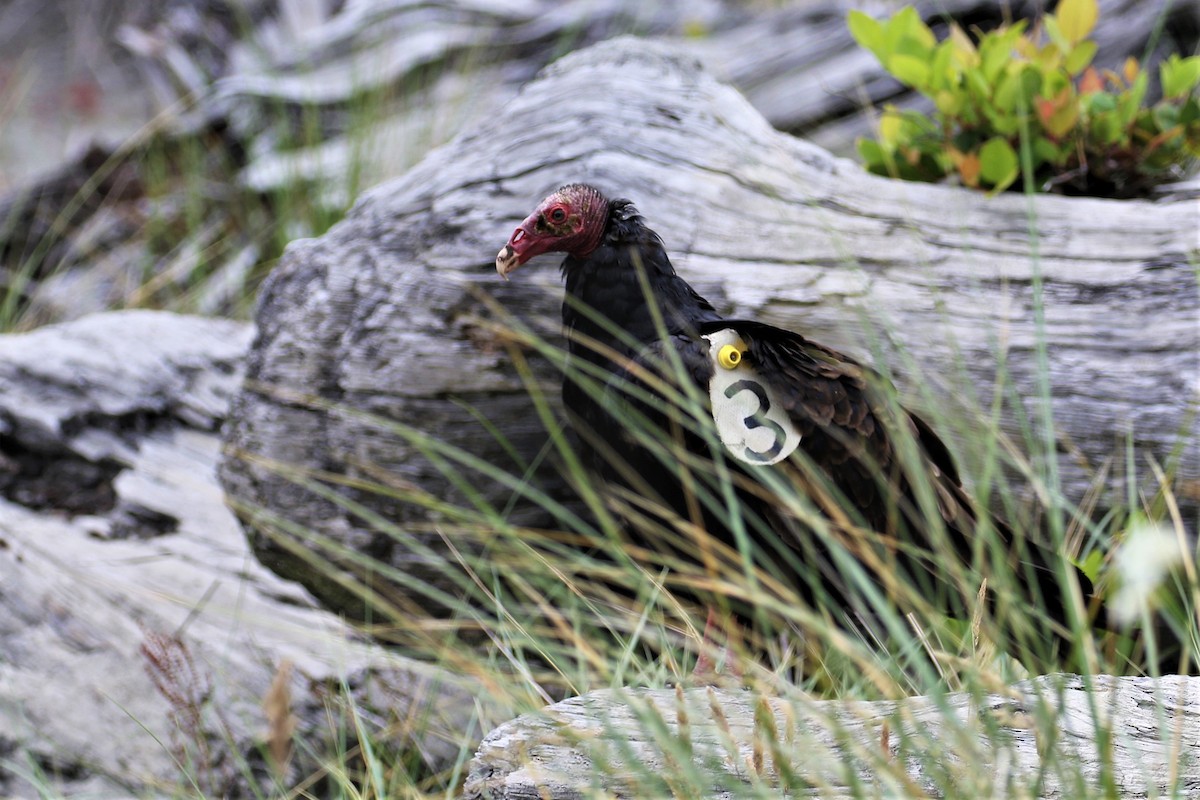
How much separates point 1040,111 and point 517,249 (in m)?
1.49

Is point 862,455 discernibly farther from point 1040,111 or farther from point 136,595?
point 136,595

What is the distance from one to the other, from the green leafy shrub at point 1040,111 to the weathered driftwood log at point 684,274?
0.53ft

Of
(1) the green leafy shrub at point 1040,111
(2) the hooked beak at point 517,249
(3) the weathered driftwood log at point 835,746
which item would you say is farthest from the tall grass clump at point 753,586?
(1) the green leafy shrub at point 1040,111

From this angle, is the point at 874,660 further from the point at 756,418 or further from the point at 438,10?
the point at 438,10

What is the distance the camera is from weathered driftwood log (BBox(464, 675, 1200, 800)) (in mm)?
1336

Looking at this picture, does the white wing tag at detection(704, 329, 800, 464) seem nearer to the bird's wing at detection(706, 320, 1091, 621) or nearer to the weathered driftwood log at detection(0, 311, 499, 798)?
the bird's wing at detection(706, 320, 1091, 621)

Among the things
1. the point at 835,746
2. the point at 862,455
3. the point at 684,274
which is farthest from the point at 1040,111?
the point at 835,746

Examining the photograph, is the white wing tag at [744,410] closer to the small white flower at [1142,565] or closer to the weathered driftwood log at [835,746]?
the weathered driftwood log at [835,746]

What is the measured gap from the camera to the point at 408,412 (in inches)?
112

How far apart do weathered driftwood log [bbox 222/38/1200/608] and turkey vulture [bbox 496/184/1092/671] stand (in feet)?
1.22

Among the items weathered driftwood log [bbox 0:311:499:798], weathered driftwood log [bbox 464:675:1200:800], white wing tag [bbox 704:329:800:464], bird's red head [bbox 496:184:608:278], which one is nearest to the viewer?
weathered driftwood log [bbox 464:675:1200:800]

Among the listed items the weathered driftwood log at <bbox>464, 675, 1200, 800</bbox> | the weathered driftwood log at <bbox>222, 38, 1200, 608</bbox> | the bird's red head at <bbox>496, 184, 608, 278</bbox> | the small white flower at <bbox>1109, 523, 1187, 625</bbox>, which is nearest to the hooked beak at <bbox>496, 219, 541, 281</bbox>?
the bird's red head at <bbox>496, 184, 608, 278</bbox>

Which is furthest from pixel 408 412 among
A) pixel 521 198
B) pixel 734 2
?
pixel 734 2

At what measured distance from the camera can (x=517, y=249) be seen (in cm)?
229
